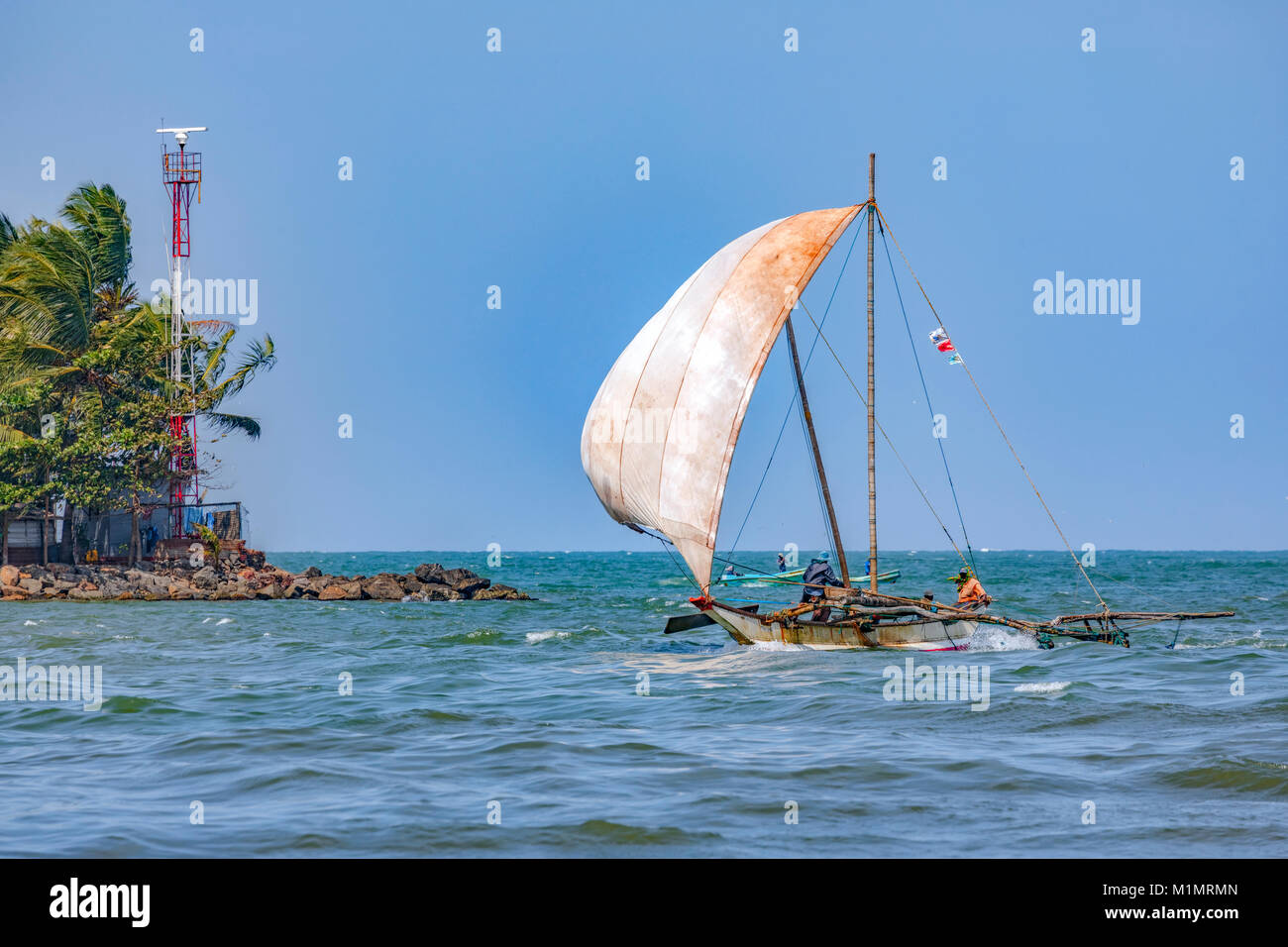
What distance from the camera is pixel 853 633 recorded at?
25.7m

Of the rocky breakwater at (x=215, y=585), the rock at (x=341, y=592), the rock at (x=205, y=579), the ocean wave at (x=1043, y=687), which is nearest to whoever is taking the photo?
the ocean wave at (x=1043, y=687)

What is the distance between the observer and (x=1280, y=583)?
71.6 metres

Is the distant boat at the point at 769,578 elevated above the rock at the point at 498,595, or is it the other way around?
the distant boat at the point at 769,578

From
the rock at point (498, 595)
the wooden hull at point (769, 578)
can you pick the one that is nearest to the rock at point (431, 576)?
the rock at point (498, 595)

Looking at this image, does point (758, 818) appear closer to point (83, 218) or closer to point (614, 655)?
point (614, 655)

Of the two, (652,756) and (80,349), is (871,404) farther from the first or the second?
(80,349)

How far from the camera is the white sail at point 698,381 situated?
84.1 ft

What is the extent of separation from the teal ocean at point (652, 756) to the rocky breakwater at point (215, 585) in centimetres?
2291

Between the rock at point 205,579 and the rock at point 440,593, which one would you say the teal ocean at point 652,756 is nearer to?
the rock at point 205,579

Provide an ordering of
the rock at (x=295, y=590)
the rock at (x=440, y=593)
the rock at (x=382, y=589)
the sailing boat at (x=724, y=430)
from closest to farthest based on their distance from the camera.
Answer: the sailing boat at (x=724, y=430), the rock at (x=295, y=590), the rock at (x=382, y=589), the rock at (x=440, y=593)
